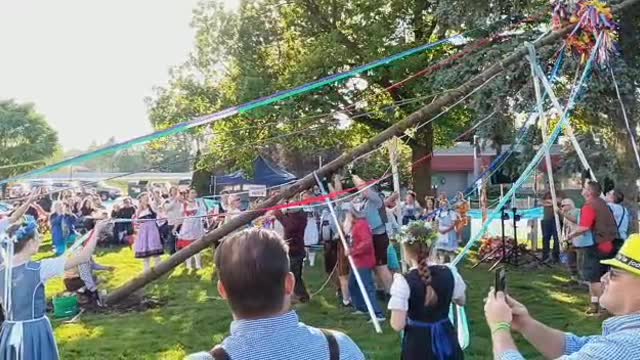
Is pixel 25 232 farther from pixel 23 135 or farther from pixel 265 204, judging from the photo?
pixel 23 135

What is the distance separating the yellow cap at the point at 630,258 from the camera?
1827 mm

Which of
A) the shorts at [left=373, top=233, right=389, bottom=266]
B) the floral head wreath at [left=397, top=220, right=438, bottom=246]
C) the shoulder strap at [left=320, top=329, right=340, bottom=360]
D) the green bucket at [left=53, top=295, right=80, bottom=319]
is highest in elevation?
the floral head wreath at [left=397, top=220, right=438, bottom=246]

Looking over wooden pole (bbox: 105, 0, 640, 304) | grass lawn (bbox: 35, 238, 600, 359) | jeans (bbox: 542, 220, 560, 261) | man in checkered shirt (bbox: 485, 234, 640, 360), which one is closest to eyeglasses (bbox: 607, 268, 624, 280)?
man in checkered shirt (bbox: 485, 234, 640, 360)

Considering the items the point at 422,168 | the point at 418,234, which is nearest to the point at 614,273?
the point at 418,234

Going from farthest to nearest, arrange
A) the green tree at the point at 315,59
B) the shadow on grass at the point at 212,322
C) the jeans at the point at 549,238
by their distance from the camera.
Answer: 1. the green tree at the point at 315,59
2. the jeans at the point at 549,238
3. the shadow on grass at the point at 212,322

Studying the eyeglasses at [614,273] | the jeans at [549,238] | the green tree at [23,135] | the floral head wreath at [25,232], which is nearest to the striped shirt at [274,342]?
the eyeglasses at [614,273]

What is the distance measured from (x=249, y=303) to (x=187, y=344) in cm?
Answer: 535

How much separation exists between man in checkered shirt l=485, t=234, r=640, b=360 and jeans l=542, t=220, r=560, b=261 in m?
9.51

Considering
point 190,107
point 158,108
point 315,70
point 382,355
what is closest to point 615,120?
point 382,355

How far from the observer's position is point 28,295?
4223 millimetres

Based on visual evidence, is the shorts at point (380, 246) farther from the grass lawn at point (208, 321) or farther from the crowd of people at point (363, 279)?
the grass lawn at point (208, 321)

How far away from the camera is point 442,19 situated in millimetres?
11258

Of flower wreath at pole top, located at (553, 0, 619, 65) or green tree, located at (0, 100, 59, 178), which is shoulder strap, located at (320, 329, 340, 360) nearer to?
flower wreath at pole top, located at (553, 0, 619, 65)

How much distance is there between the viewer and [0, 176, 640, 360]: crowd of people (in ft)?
5.17
